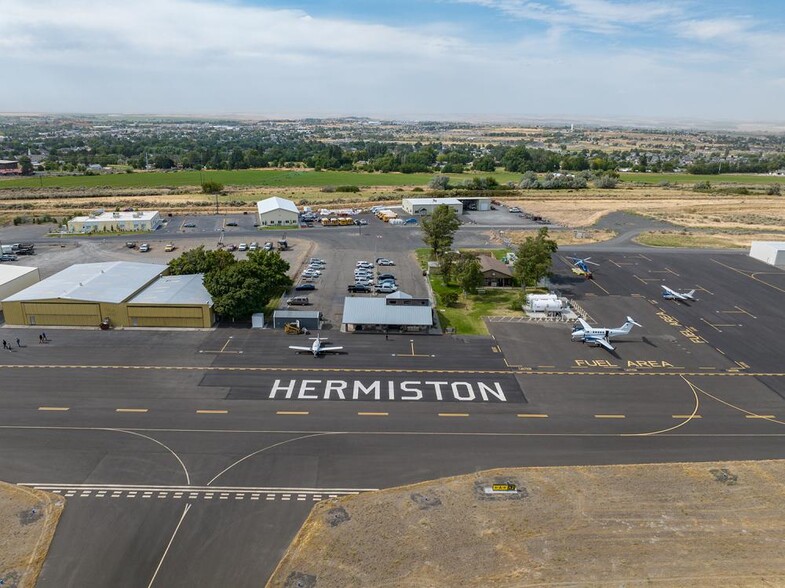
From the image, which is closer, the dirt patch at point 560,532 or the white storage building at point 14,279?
the dirt patch at point 560,532

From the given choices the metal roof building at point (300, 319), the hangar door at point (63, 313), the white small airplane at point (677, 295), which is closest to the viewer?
the hangar door at point (63, 313)

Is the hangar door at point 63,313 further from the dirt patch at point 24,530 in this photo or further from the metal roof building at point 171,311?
the dirt patch at point 24,530

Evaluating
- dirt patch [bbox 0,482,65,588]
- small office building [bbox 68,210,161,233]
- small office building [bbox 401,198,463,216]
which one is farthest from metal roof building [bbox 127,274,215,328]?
small office building [bbox 401,198,463,216]

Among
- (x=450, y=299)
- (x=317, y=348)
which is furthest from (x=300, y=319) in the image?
(x=450, y=299)

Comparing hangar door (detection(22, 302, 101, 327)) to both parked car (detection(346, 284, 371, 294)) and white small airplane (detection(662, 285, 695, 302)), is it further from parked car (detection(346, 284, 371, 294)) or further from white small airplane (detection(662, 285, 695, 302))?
white small airplane (detection(662, 285, 695, 302))

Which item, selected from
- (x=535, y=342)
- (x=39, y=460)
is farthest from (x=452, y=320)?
(x=39, y=460)

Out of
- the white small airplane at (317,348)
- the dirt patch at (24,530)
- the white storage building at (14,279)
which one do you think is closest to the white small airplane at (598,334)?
the white small airplane at (317,348)

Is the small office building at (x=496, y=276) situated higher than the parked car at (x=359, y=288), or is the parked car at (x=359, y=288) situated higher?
the small office building at (x=496, y=276)
